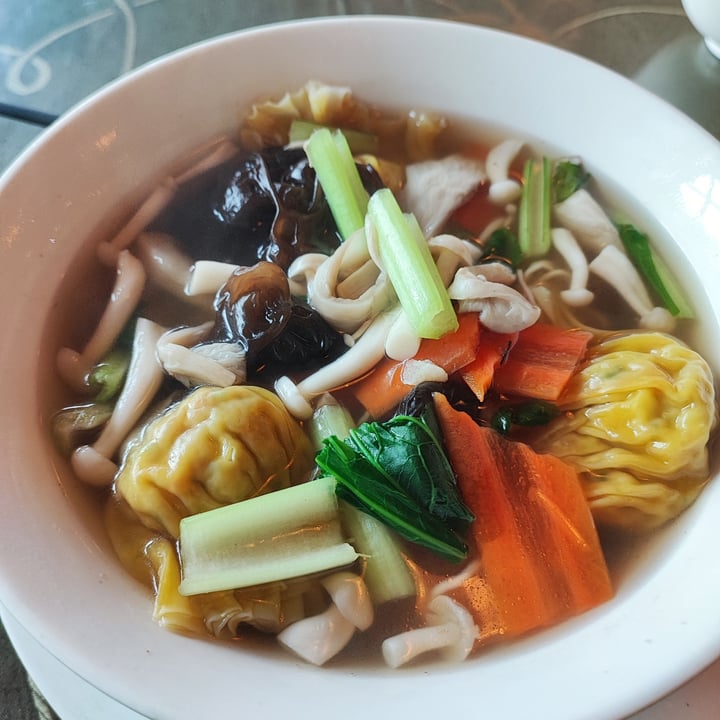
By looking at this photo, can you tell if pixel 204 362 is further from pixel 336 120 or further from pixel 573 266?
pixel 573 266

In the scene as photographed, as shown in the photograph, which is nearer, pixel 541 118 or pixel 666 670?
pixel 666 670

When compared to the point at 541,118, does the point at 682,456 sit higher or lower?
lower

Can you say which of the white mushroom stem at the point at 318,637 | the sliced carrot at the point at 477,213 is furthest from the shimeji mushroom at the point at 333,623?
the sliced carrot at the point at 477,213

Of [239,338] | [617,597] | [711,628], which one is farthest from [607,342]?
[239,338]

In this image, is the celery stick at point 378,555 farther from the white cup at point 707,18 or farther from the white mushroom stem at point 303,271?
the white cup at point 707,18

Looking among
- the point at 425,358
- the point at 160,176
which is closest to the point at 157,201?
the point at 160,176

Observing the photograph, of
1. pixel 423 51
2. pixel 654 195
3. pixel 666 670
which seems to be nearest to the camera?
pixel 666 670

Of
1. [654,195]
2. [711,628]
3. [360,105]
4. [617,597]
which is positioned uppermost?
[360,105]

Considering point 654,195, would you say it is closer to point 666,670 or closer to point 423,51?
point 423,51
